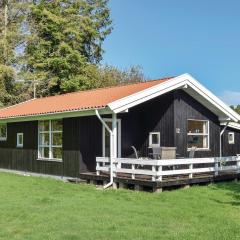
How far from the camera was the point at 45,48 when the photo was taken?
1465 inches

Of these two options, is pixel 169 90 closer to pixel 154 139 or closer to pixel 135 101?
pixel 135 101

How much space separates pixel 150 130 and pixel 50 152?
425cm

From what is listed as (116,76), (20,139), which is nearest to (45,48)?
(116,76)

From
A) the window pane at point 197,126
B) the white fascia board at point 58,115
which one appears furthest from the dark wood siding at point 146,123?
the white fascia board at point 58,115

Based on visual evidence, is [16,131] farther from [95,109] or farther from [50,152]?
[95,109]

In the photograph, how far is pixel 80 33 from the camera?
125 ft

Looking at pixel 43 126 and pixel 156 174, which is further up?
pixel 43 126

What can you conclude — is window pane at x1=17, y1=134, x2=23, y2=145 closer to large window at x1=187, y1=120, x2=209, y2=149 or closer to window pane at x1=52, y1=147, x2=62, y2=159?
window pane at x1=52, y1=147, x2=62, y2=159

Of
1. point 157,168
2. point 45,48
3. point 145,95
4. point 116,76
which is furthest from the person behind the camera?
point 116,76

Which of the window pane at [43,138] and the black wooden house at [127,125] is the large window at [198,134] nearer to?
the black wooden house at [127,125]

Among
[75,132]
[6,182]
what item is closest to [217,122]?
[75,132]

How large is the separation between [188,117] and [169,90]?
1.87 m

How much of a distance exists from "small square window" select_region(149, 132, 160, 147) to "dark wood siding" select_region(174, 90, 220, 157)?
2.51ft

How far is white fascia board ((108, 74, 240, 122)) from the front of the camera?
15.2 meters
